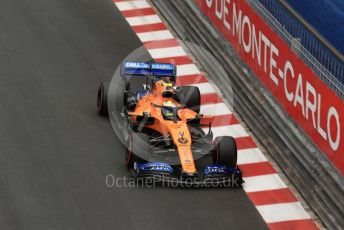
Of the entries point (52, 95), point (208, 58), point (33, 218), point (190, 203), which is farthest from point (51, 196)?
point (208, 58)

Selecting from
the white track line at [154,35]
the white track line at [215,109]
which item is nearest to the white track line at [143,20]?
the white track line at [154,35]

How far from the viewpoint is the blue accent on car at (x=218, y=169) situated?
64.3 feet

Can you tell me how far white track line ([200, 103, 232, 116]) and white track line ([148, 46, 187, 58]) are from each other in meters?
2.58

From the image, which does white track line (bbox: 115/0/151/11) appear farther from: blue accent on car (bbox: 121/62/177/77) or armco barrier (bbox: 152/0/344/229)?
blue accent on car (bbox: 121/62/177/77)

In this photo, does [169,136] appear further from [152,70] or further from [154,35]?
[154,35]

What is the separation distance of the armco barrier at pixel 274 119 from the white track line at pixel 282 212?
235 mm

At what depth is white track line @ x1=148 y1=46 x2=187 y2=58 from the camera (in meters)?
25.3

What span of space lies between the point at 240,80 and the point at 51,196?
5536mm

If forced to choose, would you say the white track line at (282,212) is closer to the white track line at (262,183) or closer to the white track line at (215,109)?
the white track line at (262,183)

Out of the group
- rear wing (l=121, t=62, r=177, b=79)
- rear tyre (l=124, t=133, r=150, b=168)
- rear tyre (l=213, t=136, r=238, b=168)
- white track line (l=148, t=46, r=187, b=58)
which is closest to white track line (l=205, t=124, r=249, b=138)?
rear wing (l=121, t=62, r=177, b=79)

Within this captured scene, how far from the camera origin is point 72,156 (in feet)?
66.6

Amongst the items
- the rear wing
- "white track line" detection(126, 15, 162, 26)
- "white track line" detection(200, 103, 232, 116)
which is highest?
the rear wing

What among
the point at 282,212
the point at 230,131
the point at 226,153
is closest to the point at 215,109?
the point at 230,131

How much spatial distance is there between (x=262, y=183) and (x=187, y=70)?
5.03 metres
